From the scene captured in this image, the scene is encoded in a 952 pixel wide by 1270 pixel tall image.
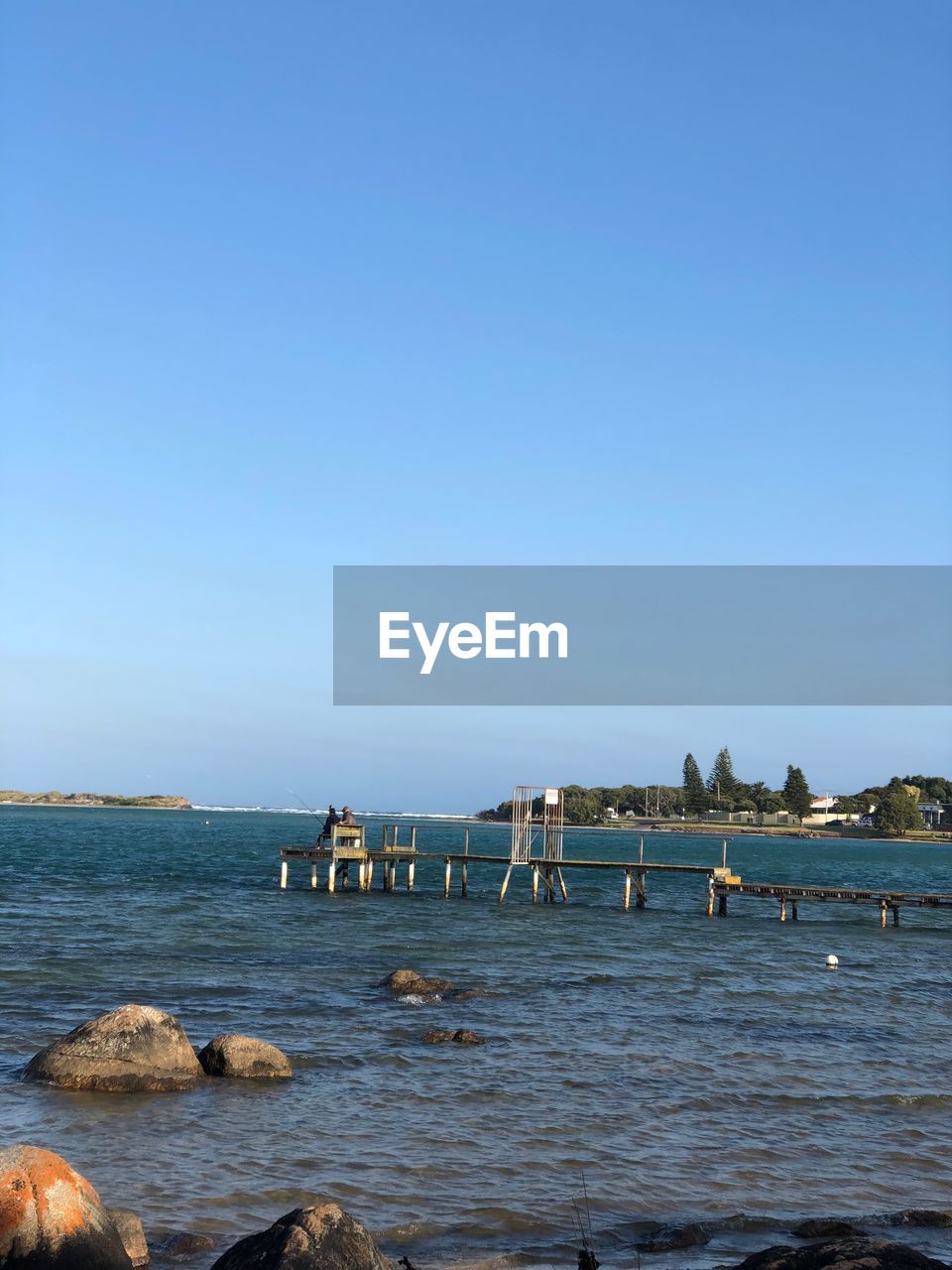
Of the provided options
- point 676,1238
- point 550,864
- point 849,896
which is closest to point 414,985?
point 676,1238

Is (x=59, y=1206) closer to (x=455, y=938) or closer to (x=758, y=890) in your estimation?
(x=455, y=938)

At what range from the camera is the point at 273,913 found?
41.1 m

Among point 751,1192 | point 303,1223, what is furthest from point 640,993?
point 303,1223

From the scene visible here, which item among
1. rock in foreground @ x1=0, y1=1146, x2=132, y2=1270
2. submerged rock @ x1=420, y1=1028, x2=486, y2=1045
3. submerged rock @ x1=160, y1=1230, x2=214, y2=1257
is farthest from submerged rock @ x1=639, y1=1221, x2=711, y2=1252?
submerged rock @ x1=420, y1=1028, x2=486, y2=1045

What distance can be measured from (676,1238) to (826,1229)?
1390mm

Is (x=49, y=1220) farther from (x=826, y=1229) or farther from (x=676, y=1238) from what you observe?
(x=826, y=1229)

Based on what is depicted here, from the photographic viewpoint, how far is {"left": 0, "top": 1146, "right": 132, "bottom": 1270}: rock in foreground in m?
8.27

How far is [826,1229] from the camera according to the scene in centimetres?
1112

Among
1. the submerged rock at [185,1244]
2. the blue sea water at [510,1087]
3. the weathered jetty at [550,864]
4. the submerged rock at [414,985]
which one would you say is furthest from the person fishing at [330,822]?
the submerged rock at [185,1244]

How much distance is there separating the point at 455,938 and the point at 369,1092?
19.2 metres

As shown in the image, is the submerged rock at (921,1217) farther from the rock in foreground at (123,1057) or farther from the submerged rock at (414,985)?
the submerged rock at (414,985)

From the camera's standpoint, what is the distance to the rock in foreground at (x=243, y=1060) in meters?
16.7

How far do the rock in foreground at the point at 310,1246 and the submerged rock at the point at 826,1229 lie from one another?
14.2 ft

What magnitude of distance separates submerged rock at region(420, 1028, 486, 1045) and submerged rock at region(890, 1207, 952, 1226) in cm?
880
